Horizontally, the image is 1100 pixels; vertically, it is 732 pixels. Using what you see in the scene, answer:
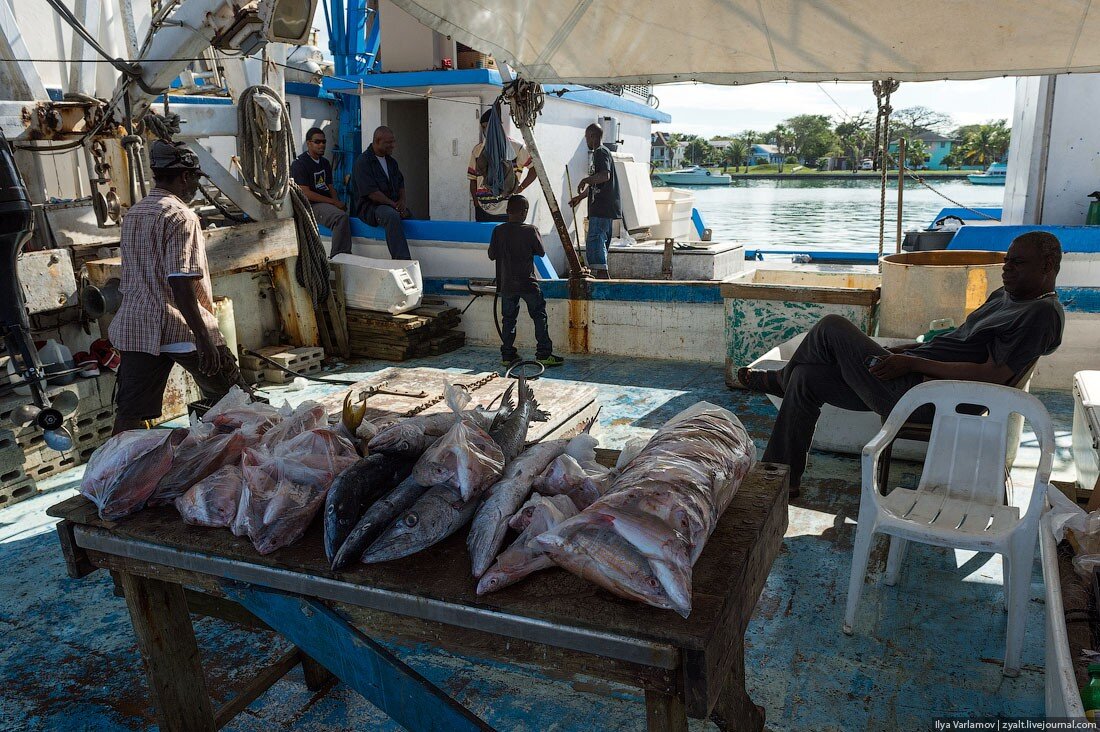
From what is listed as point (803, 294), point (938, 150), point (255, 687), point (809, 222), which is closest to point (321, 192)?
point (803, 294)

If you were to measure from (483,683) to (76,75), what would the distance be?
6.58 m

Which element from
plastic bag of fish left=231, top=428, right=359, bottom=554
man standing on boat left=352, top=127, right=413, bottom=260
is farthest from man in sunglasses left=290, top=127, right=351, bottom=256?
plastic bag of fish left=231, top=428, right=359, bottom=554

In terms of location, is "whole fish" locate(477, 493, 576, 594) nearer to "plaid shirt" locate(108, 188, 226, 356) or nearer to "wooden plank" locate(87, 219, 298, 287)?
"plaid shirt" locate(108, 188, 226, 356)

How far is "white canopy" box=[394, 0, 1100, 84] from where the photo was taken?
14.1ft

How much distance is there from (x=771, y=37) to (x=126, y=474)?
4374mm

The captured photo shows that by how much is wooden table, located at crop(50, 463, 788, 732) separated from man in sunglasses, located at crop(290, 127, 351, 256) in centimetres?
685

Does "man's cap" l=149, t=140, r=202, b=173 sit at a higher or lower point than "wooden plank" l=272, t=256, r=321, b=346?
higher

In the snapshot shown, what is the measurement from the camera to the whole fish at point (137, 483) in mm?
2287

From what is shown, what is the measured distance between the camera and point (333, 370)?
7863 millimetres

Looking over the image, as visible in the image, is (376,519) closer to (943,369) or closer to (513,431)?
(513,431)

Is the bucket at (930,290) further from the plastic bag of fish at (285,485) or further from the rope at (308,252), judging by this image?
the rope at (308,252)

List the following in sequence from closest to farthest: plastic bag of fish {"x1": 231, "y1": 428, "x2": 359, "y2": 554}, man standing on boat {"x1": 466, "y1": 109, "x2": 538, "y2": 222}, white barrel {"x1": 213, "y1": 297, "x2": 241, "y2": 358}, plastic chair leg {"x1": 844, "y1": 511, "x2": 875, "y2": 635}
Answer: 1. plastic bag of fish {"x1": 231, "y1": 428, "x2": 359, "y2": 554}
2. plastic chair leg {"x1": 844, "y1": 511, "x2": 875, "y2": 635}
3. white barrel {"x1": 213, "y1": 297, "x2": 241, "y2": 358}
4. man standing on boat {"x1": 466, "y1": 109, "x2": 538, "y2": 222}

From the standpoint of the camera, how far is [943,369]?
4.05 meters

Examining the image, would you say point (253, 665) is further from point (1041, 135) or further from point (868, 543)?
point (1041, 135)
